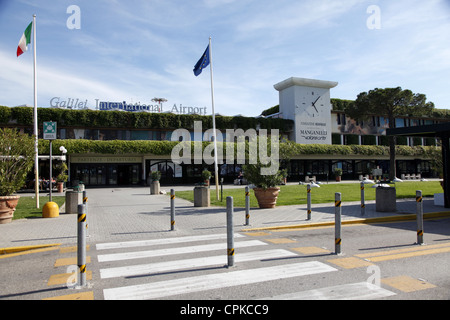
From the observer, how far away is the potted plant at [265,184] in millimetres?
13945

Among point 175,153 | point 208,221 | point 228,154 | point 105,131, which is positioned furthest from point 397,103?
point 208,221

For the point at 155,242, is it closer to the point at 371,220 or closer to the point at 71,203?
A: the point at 71,203

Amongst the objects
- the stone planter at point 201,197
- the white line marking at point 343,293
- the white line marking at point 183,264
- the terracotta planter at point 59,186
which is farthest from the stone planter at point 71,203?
the terracotta planter at point 59,186

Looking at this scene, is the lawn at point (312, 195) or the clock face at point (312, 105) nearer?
the lawn at point (312, 195)

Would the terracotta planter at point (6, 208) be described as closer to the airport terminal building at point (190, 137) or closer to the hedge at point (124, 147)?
the airport terminal building at point (190, 137)

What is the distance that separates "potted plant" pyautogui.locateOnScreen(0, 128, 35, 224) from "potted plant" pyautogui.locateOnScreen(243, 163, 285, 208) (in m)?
8.48

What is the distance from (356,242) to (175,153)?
3322cm

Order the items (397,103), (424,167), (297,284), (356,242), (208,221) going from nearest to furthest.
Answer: (297,284) → (356,242) → (208,221) → (397,103) → (424,167)

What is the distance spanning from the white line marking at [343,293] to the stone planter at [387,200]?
8.68 metres

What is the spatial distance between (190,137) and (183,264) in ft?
119

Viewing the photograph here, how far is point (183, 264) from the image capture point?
19.8ft

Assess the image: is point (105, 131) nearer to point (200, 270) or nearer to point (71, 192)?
point (71, 192)

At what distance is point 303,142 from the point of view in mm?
47219

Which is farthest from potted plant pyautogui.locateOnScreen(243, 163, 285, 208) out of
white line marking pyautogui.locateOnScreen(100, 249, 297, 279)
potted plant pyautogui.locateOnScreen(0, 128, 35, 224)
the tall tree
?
the tall tree
